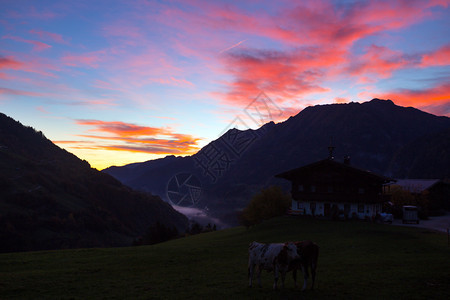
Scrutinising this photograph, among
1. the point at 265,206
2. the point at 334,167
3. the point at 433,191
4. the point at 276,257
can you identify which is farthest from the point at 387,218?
the point at 433,191

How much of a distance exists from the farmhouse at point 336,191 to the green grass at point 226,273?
761 inches

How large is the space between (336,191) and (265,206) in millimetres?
13162

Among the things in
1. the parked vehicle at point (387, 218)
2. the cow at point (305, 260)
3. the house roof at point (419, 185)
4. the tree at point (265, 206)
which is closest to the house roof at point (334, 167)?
the tree at point (265, 206)

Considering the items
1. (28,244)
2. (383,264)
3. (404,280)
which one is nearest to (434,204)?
(383,264)

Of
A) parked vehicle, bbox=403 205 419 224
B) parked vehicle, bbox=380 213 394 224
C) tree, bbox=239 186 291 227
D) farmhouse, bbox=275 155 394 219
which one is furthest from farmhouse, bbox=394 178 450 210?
tree, bbox=239 186 291 227

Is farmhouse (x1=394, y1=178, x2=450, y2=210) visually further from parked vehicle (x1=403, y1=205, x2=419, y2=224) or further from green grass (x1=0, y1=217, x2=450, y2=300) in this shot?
green grass (x1=0, y1=217, x2=450, y2=300)

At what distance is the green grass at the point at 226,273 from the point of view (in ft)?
56.3

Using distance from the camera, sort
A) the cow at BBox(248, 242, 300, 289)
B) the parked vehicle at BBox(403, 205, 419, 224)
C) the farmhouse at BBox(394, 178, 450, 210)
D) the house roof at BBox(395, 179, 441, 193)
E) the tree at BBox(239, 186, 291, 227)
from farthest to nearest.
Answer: the house roof at BBox(395, 179, 441, 193) < the farmhouse at BBox(394, 178, 450, 210) < the tree at BBox(239, 186, 291, 227) < the parked vehicle at BBox(403, 205, 419, 224) < the cow at BBox(248, 242, 300, 289)

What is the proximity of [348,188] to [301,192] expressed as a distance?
8135mm

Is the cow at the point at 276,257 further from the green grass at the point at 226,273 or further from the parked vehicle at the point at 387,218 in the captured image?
the parked vehicle at the point at 387,218

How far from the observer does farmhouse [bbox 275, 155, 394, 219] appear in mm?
58656

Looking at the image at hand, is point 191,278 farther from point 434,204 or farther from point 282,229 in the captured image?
point 434,204

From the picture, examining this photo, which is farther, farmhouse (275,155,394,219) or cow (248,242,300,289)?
farmhouse (275,155,394,219)

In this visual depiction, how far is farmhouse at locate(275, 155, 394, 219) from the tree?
3765 millimetres
